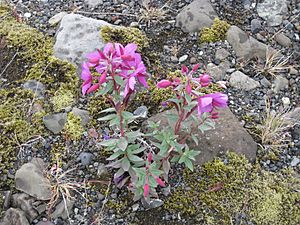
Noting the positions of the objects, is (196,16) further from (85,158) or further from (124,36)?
(85,158)

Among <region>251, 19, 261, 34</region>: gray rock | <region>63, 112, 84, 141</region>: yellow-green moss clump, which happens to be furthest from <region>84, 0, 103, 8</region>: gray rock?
<region>251, 19, 261, 34</region>: gray rock

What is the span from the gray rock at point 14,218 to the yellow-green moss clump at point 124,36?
1.50 m

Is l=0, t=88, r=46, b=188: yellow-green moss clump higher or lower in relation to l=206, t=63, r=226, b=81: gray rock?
lower

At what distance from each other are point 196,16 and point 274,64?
0.75 metres

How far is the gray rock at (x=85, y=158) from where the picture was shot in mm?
3178

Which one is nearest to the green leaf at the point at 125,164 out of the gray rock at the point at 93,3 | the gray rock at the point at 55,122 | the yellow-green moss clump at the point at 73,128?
the yellow-green moss clump at the point at 73,128

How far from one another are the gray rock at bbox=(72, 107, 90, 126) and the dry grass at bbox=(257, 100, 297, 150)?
1229mm

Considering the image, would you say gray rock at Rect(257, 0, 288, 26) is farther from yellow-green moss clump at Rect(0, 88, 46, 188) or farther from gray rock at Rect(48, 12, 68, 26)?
yellow-green moss clump at Rect(0, 88, 46, 188)

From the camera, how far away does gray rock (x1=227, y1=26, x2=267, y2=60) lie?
3802 mm

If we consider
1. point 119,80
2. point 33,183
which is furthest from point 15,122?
point 119,80

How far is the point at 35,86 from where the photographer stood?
354 centimetres

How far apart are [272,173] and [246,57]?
1029 mm

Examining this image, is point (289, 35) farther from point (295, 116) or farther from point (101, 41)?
point (101, 41)

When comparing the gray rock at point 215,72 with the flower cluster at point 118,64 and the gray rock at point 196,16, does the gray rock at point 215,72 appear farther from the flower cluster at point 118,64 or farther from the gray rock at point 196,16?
the flower cluster at point 118,64
